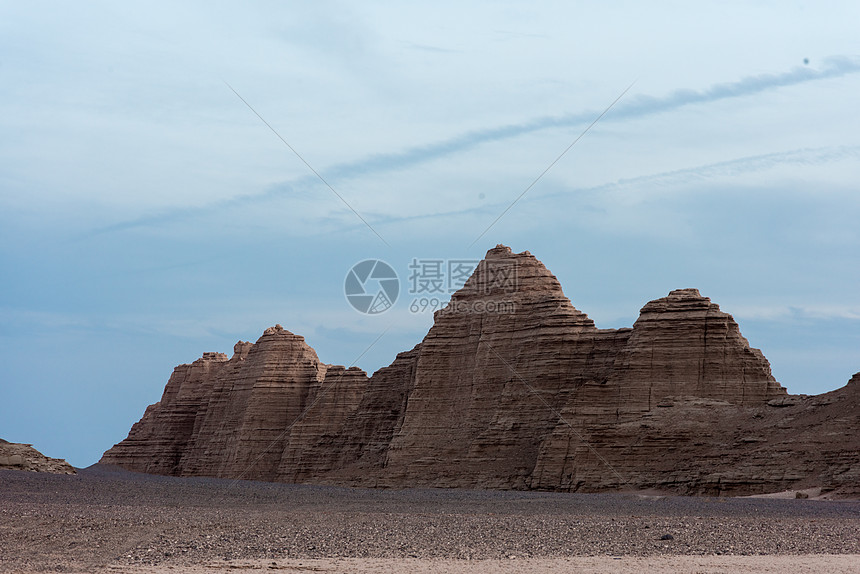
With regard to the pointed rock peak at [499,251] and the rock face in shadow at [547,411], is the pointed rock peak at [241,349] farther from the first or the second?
the pointed rock peak at [499,251]

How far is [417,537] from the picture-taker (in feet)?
75.0

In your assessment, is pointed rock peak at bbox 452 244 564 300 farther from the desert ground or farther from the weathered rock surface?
the desert ground

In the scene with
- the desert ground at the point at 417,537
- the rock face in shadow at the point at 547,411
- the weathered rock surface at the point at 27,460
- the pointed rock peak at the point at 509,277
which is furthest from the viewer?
the pointed rock peak at the point at 509,277

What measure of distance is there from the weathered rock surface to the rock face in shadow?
65.8ft

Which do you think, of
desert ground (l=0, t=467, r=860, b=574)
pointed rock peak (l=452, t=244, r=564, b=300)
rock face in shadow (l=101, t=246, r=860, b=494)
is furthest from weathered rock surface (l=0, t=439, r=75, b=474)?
pointed rock peak (l=452, t=244, r=564, b=300)

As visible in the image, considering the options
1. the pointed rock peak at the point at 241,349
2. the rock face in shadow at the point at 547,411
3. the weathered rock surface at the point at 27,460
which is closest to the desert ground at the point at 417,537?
the rock face in shadow at the point at 547,411

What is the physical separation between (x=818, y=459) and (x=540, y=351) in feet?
74.4

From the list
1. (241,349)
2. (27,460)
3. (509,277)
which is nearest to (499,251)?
(509,277)

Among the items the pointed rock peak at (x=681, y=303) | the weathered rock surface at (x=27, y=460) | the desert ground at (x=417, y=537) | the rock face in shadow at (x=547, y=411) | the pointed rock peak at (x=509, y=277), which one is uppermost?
the pointed rock peak at (x=509, y=277)

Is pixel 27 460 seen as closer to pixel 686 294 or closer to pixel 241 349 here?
pixel 686 294

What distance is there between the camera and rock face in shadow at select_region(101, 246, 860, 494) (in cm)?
4766

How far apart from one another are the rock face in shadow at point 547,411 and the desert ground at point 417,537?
12.3 m

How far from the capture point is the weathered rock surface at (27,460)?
50594 millimetres

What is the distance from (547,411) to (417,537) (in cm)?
3900
